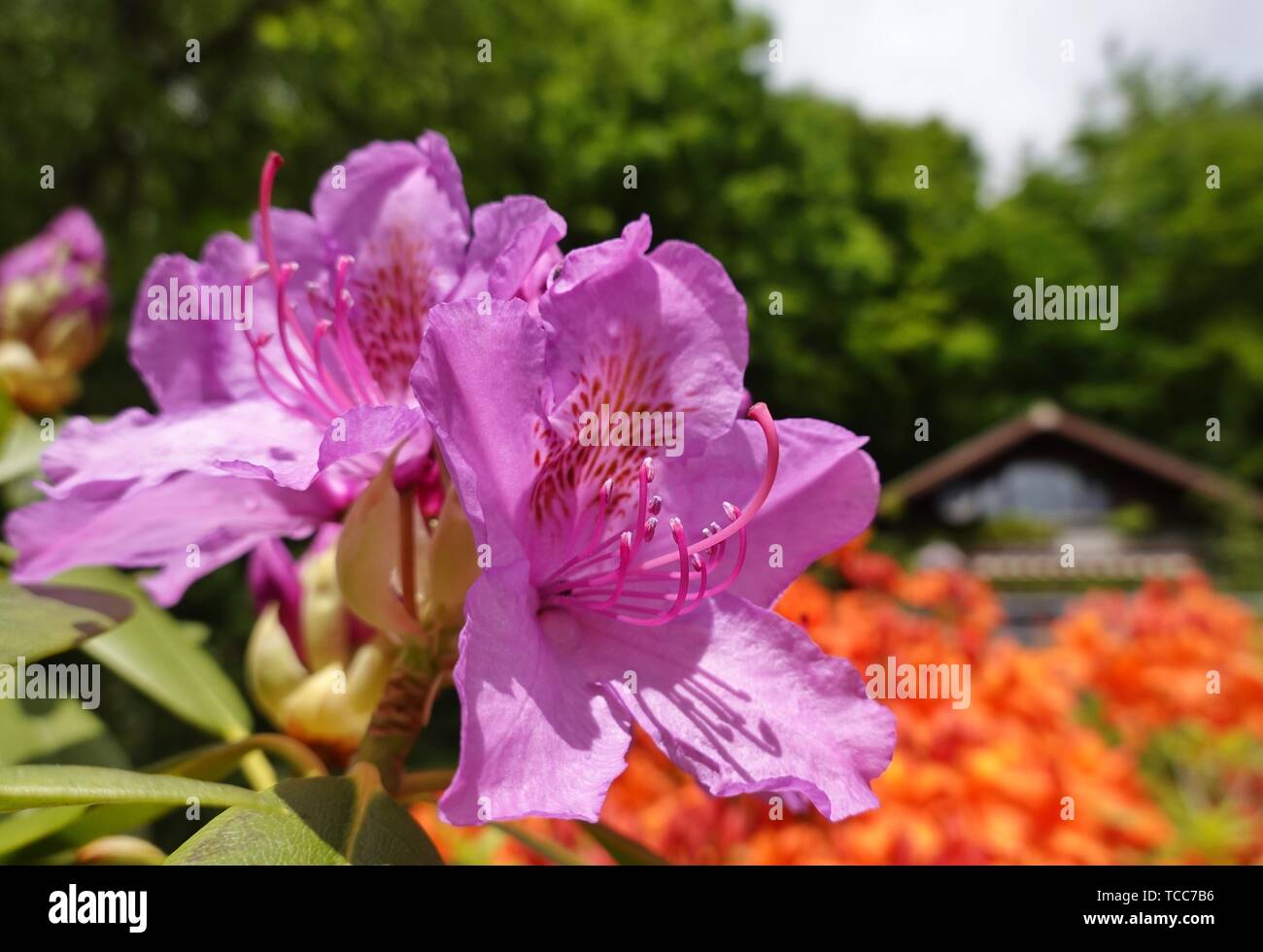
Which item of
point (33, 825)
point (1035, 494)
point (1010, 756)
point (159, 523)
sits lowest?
point (1010, 756)

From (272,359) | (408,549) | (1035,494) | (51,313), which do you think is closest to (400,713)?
(408,549)

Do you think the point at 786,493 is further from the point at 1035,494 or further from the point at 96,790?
the point at 1035,494

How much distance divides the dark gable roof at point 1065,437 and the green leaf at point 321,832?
14623 mm

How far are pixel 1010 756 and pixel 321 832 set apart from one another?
910 millimetres

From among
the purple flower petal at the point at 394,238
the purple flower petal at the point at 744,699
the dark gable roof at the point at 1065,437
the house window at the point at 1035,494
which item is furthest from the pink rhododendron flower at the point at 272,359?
the house window at the point at 1035,494

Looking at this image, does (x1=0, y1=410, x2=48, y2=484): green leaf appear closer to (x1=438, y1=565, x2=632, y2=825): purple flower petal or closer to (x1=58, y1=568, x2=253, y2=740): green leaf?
(x1=58, y1=568, x2=253, y2=740): green leaf

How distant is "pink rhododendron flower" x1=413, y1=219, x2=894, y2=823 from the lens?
12.2 inches

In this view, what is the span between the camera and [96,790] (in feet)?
1.03

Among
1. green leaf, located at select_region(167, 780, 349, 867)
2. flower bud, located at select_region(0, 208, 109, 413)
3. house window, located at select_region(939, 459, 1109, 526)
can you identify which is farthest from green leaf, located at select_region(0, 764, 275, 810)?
house window, located at select_region(939, 459, 1109, 526)

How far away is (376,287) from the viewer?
45cm

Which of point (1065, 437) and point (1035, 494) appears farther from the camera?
A: point (1035, 494)

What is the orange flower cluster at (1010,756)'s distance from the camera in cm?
102

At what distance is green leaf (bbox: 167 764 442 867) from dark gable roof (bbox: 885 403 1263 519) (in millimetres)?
14623
